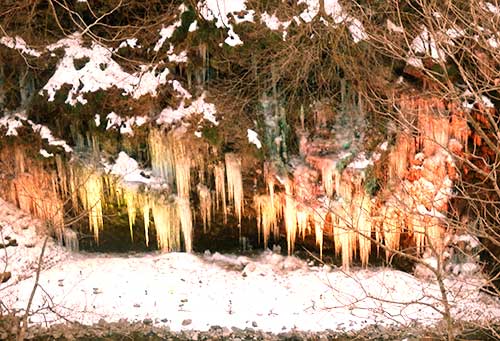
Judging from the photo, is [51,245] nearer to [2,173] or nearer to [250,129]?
[2,173]

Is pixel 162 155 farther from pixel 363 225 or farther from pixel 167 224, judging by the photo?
pixel 363 225

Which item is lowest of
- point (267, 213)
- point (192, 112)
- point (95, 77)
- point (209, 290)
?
point (209, 290)

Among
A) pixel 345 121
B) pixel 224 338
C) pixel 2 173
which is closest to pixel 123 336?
pixel 224 338

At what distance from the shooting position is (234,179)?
11227 millimetres

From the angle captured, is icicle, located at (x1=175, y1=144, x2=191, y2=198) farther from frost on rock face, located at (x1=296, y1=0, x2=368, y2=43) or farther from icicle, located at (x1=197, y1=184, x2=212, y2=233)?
frost on rock face, located at (x1=296, y1=0, x2=368, y2=43)

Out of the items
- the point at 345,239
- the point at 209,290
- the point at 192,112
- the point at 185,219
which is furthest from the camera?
the point at 185,219

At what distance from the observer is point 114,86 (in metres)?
11.3

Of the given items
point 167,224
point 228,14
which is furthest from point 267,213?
point 228,14

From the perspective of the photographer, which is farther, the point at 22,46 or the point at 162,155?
the point at 22,46

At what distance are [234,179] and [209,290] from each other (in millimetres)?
2109

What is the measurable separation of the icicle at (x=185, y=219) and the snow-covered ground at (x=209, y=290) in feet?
1.12

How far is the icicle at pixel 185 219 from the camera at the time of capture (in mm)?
11445

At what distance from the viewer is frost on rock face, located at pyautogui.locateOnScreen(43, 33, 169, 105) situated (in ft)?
36.9

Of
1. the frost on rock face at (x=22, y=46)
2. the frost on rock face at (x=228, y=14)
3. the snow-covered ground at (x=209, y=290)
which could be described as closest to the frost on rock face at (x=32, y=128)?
the frost on rock face at (x=22, y=46)
